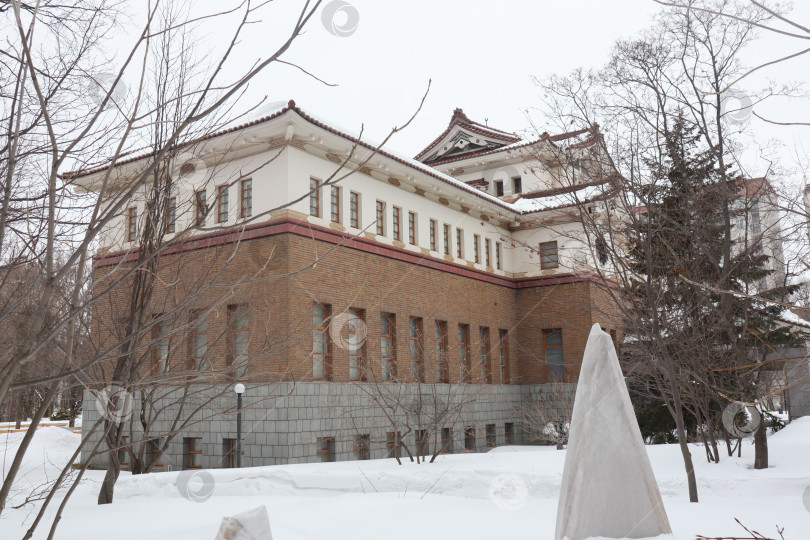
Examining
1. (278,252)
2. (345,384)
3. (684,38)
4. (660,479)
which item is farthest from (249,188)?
(660,479)

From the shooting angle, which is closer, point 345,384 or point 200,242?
point 200,242

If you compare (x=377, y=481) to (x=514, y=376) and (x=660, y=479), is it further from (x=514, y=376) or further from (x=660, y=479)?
(x=514, y=376)

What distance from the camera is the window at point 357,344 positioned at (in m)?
19.8

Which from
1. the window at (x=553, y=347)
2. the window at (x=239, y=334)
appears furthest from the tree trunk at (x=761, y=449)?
the window at (x=553, y=347)

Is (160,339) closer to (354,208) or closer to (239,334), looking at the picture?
(239,334)

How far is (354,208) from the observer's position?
68.9 feet

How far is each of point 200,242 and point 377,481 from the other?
6.99 metres

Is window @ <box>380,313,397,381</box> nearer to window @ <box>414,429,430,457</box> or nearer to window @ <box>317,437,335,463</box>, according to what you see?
window @ <box>414,429,430,457</box>

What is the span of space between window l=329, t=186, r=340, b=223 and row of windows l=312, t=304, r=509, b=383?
8.88 ft

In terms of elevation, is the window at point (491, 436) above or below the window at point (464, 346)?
below

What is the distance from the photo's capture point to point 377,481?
1136 centimetres

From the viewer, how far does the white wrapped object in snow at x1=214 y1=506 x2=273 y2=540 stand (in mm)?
4766

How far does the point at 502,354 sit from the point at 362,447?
10066 millimetres

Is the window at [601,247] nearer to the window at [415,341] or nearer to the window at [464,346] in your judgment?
the window at [415,341]
